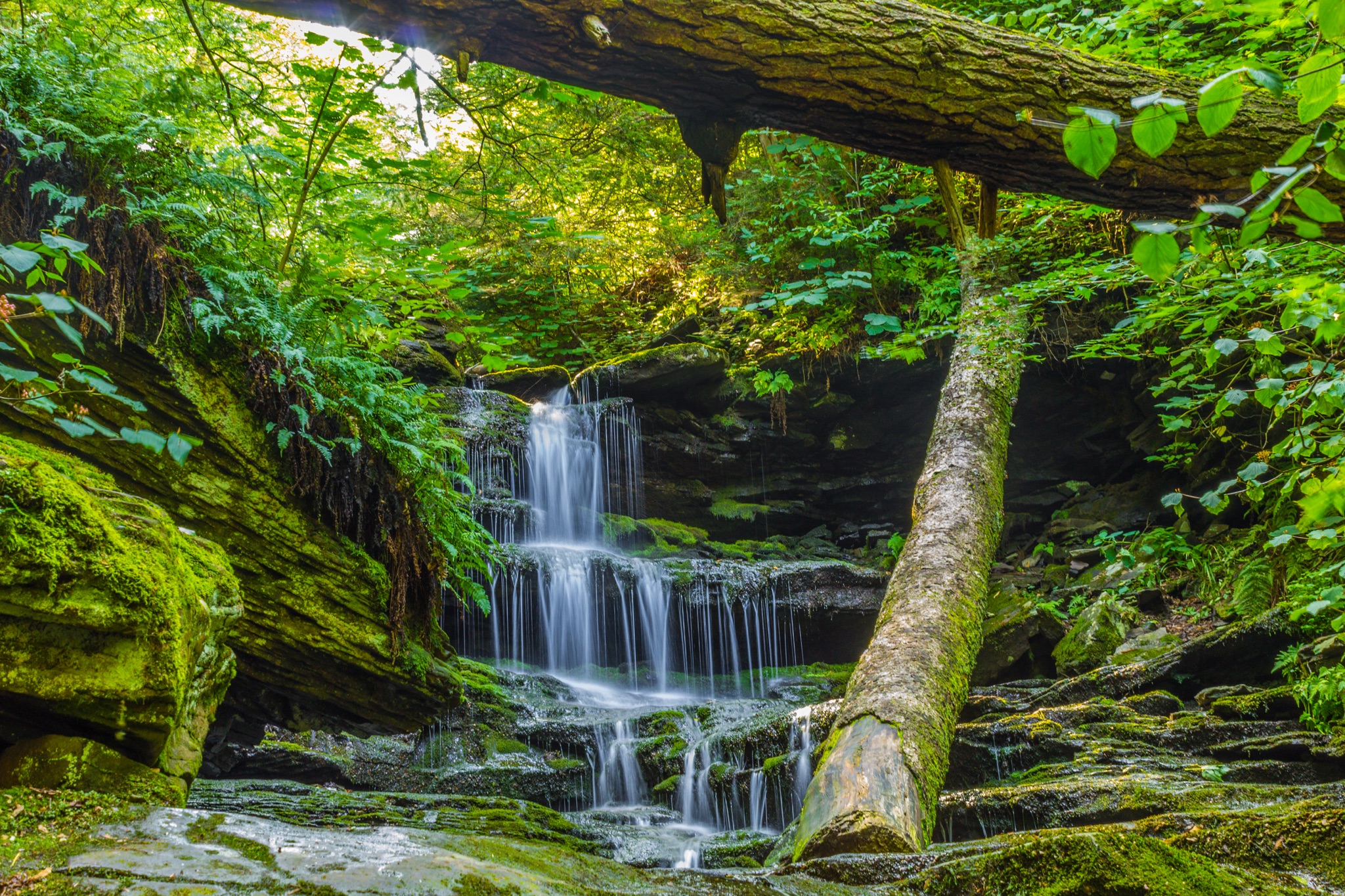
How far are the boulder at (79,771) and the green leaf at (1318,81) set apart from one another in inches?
133

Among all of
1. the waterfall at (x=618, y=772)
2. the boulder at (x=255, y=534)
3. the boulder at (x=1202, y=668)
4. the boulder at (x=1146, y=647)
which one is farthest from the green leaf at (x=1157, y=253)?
the boulder at (x=1146, y=647)

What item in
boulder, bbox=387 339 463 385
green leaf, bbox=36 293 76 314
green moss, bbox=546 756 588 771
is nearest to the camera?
A: green leaf, bbox=36 293 76 314

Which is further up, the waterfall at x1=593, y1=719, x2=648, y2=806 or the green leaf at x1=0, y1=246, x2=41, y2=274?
the green leaf at x1=0, y1=246, x2=41, y2=274

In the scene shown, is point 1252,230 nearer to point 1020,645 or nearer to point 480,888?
point 480,888

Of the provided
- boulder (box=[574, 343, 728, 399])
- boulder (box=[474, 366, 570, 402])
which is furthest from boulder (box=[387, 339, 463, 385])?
boulder (box=[574, 343, 728, 399])

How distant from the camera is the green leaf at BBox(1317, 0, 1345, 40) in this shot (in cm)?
110

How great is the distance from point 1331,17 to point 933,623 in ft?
12.7

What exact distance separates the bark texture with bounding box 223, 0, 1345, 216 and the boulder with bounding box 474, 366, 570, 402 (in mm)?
11359

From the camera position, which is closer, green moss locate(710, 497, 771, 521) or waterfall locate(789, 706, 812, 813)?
waterfall locate(789, 706, 812, 813)

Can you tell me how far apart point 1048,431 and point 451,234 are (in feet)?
34.1

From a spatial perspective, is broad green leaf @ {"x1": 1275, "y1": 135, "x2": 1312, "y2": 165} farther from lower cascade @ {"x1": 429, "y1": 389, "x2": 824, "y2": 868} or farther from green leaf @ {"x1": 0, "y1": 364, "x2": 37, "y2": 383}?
lower cascade @ {"x1": 429, "y1": 389, "x2": 824, "y2": 868}

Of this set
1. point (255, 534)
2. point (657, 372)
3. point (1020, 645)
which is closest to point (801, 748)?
point (1020, 645)

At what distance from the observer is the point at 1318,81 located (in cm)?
130

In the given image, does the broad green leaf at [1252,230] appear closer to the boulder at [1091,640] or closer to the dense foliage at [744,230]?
the dense foliage at [744,230]
